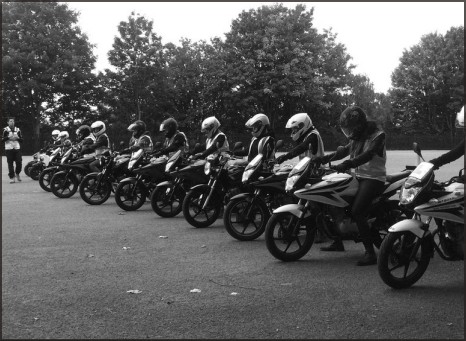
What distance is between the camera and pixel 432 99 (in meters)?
65.3

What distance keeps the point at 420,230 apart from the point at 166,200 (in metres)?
6.20

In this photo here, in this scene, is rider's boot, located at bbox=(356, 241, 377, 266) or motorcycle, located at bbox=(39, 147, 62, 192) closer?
rider's boot, located at bbox=(356, 241, 377, 266)

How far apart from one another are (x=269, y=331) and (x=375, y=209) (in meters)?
2.93

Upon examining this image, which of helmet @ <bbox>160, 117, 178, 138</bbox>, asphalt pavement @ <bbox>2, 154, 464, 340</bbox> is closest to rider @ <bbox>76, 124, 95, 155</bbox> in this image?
helmet @ <bbox>160, 117, 178, 138</bbox>

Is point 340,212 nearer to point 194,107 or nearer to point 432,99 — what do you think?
point 194,107

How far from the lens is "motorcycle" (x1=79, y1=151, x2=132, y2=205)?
518 inches

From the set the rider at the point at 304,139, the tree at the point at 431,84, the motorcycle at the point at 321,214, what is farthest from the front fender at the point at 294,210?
the tree at the point at 431,84

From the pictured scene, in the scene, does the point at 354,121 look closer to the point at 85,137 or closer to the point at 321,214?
the point at 321,214

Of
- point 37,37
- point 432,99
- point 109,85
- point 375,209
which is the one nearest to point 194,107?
point 109,85

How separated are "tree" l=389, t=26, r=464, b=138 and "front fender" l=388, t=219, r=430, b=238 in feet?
193

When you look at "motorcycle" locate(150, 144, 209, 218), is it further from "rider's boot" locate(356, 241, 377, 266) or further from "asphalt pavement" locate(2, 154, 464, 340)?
"rider's boot" locate(356, 241, 377, 266)

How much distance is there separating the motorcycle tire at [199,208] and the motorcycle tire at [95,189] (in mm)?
3944

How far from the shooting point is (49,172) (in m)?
16.6

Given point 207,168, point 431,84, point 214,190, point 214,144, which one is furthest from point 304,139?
point 431,84
